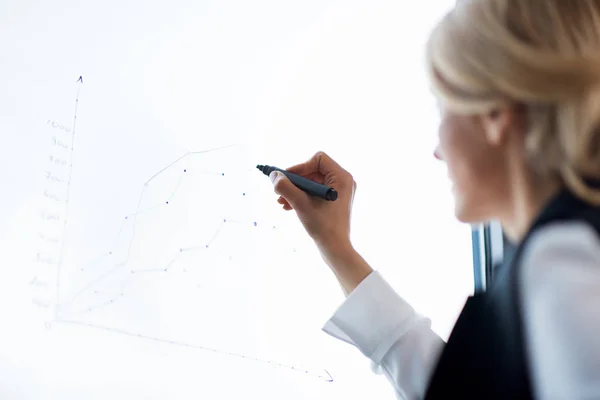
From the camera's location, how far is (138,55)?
651 millimetres

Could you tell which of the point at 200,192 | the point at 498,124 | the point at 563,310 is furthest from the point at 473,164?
the point at 200,192

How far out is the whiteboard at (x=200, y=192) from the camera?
0.59m

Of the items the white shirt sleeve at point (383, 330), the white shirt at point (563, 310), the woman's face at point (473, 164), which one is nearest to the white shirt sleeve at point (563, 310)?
the white shirt at point (563, 310)

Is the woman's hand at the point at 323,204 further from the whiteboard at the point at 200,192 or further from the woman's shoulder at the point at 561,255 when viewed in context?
the woman's shoulder at the point at 561,255

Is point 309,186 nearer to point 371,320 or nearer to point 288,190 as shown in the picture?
point 288,190

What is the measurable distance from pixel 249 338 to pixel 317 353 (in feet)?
0.33

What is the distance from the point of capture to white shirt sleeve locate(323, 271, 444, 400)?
64 cm

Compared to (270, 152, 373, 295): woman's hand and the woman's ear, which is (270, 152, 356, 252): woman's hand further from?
the woman's ear

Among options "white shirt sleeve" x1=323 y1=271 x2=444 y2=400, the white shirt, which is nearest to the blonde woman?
the white shirt

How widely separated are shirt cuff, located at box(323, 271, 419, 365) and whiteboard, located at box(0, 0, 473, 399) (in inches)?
4.7

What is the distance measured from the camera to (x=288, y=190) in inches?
26.2

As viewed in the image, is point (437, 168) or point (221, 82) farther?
point (437, 168)

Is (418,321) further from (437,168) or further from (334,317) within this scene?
(437,168)

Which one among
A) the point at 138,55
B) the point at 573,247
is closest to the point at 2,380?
the point at 138,55
